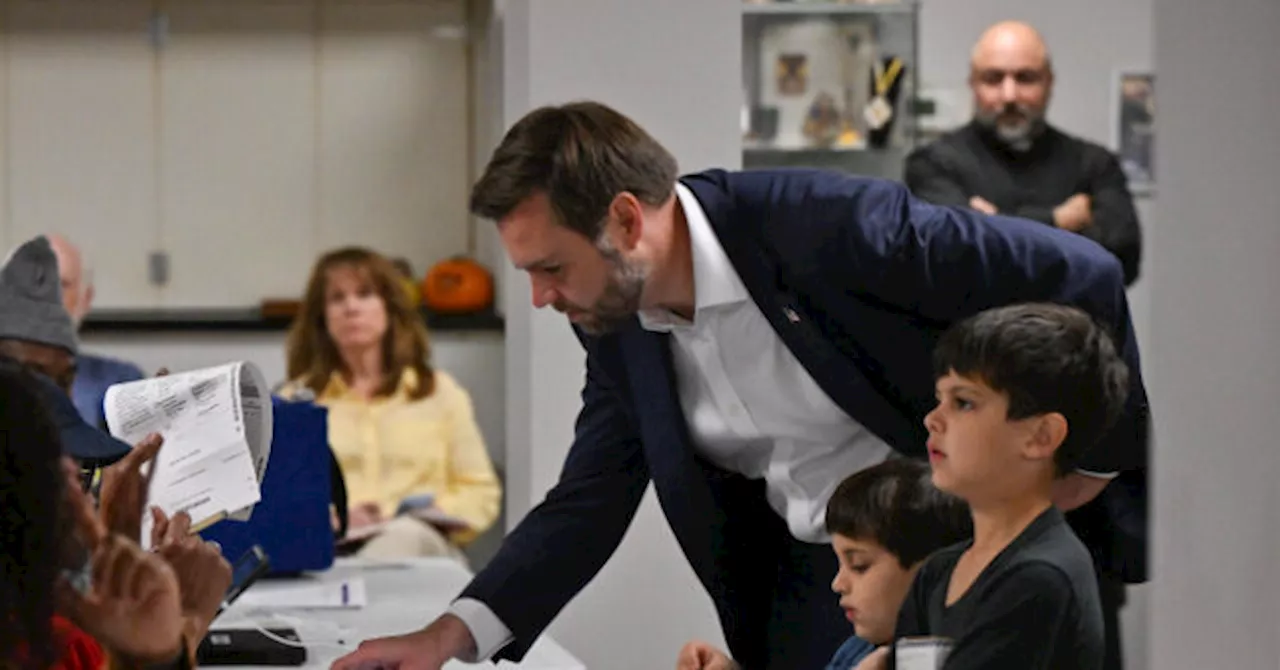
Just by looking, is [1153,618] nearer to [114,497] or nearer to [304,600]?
[114,497]

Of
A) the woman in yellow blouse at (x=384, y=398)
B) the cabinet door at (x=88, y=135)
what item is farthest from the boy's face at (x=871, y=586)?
the cabinet door at (x=88, y=135)

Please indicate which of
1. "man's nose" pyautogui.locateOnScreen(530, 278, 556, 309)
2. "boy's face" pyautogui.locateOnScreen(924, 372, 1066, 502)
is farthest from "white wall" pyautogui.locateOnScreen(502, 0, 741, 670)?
"boy's face" pyautogui.locateOnScreen(924, 372, 1066, 502)

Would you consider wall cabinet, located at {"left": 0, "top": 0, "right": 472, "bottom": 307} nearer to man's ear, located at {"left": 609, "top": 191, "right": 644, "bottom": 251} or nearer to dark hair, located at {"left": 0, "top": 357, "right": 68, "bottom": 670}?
man's ear, located at {"left": 609, "top": 191, "right": 644, "bottom": 251}

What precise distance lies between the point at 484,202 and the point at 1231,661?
2.37 ft

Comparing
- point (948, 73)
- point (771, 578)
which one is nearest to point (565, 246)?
point (771, 578)

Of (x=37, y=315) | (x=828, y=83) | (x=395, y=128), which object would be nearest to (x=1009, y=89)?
(x=828, y=83)

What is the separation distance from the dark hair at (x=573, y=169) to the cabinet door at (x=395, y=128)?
12.6 feet

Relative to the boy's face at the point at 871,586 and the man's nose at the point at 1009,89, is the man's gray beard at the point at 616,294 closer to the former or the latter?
the boy's face at the point at 871,586

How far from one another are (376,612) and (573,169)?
2.99 ft

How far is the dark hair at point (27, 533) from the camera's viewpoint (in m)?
1.40

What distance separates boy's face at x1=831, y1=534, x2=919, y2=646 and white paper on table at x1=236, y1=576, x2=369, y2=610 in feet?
3.08

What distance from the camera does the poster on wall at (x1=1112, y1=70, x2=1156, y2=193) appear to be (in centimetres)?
323

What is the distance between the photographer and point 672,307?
190 cm

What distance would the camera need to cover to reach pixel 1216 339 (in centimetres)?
167
